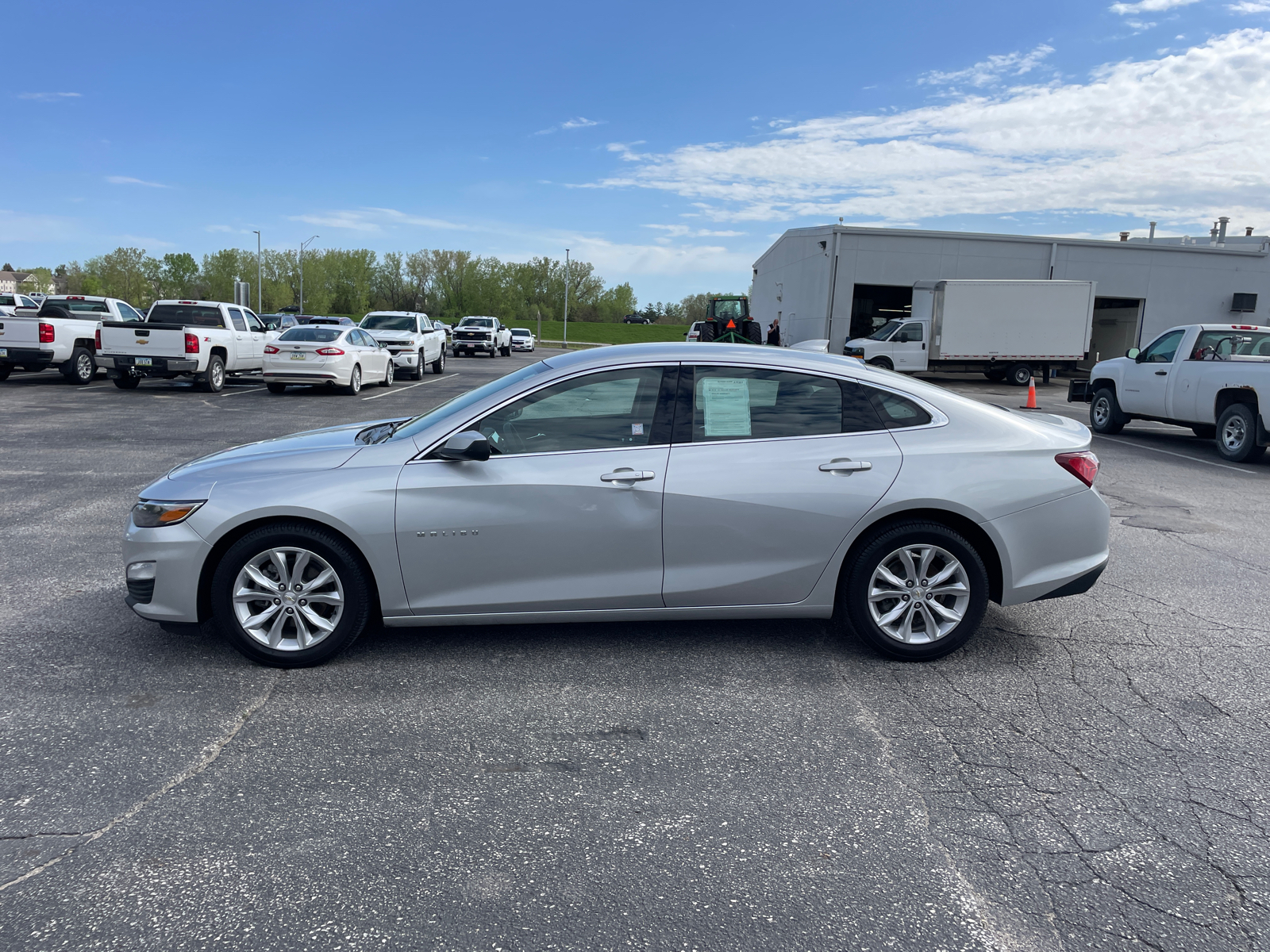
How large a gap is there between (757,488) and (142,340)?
61.4ft

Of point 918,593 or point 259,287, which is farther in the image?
point 259,287

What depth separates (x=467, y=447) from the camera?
4246 millimetres

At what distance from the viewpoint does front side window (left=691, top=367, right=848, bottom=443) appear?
4.51 meters

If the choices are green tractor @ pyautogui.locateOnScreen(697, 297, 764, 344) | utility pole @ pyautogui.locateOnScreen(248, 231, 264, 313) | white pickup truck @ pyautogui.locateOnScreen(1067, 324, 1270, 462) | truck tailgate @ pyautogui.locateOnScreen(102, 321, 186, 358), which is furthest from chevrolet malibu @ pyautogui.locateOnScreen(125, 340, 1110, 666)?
utility pole @ pyautogui.locateOnScreen(248, 231, 264, 313)

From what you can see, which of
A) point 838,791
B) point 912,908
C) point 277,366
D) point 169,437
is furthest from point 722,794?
point 277,366

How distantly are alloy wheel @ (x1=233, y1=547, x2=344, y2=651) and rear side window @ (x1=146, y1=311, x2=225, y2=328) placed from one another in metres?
18.1

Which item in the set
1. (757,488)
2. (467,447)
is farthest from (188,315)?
(757,488)

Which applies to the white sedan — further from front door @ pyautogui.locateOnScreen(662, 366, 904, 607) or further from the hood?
front door @ pyautogui.locateOnScreen(662, 366, 904, 607)

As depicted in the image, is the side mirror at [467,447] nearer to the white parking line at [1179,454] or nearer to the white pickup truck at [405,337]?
the white parking line at [1179,454]

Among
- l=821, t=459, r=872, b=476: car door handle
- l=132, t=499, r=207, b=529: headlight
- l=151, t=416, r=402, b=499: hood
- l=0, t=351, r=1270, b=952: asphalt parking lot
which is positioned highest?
l=821, t=459, r=872, b=476: car door handle

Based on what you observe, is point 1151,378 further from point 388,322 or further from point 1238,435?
point 388,322

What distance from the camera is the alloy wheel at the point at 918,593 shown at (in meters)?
4.51

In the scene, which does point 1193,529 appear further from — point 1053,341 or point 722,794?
point 1053,341

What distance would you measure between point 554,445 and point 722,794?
184 centimetres
